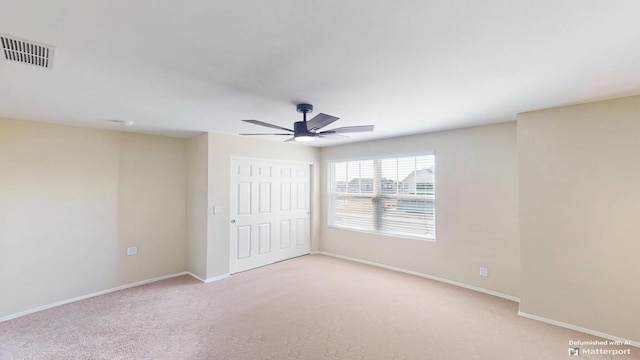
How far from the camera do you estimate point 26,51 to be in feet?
5.46

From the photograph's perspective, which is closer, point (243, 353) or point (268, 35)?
point (268, 35)

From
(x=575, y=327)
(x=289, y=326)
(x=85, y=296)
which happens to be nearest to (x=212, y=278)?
(x=85, y=296)

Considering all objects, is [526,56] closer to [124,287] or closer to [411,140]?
[411,140]

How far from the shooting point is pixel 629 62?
74.7 inches

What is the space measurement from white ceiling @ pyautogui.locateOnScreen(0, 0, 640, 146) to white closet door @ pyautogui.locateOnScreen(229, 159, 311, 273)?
196cm

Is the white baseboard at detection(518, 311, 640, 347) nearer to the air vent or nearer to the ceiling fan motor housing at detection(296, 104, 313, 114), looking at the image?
the ceiling fan motor housing at detection(296, 104, 313, 114)

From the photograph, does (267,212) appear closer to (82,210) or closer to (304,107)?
(82,210)

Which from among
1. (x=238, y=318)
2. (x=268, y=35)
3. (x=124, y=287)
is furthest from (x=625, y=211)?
(x=124, y=287)

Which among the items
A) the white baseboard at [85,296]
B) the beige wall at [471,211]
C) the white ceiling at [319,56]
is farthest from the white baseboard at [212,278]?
the beige wall at [471,211]

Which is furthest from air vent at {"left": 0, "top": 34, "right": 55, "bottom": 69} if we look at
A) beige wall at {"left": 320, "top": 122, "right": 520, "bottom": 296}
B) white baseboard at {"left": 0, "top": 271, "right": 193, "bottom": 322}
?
beige wall at {"left": 320, "top": 122, "right": 520, "bottom": 296}

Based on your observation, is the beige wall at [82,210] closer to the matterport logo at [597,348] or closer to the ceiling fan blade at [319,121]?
the ceiling fan blade at [319,121]

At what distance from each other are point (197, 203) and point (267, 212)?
4.10 ft

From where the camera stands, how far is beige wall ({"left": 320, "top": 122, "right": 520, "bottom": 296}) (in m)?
3.61

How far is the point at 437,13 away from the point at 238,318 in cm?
335
